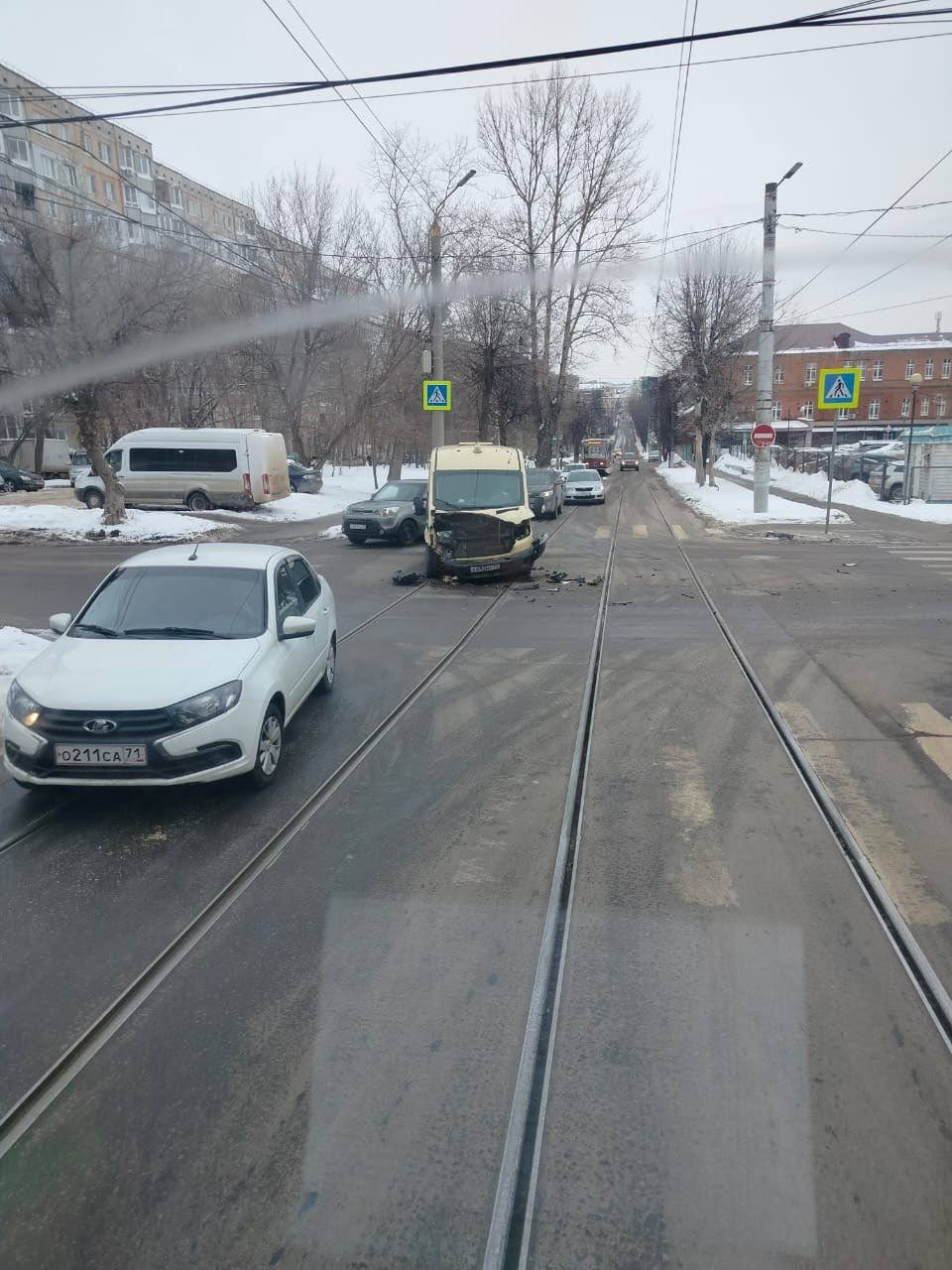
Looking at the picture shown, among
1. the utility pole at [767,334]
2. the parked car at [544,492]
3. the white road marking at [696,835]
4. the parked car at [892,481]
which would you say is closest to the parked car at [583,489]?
the parked car at [544,492]

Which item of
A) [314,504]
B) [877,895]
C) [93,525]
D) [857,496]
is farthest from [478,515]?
[857,496]

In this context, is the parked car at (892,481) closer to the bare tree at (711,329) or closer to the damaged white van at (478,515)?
the bare tree at (711,329)

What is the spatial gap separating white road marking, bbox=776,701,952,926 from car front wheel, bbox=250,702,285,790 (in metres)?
3.62

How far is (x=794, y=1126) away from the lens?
111 inches

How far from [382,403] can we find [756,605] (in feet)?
86.4

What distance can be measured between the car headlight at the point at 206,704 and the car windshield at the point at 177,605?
74cm

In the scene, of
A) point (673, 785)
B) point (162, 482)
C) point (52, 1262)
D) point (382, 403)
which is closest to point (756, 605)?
point (673, 785)

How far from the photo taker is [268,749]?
566 cm

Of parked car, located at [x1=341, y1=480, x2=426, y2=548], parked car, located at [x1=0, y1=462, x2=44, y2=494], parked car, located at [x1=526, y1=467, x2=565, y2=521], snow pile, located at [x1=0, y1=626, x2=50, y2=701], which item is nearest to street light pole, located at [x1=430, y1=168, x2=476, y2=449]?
parked car, located at [x1=341, y1=480, x2=426, y2=548]

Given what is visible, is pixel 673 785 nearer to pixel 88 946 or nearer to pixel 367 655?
pixel 88 946

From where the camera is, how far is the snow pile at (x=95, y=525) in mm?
20438

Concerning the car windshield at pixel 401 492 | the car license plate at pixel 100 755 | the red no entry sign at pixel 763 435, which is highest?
the red no entry sign at pixel 763 435

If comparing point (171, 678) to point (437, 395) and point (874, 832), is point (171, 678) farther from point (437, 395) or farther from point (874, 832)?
point (437, 395)

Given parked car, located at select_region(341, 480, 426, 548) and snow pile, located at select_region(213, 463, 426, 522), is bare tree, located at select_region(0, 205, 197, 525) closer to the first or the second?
snow pile, located at select_region(213, 463, 426, 522)
